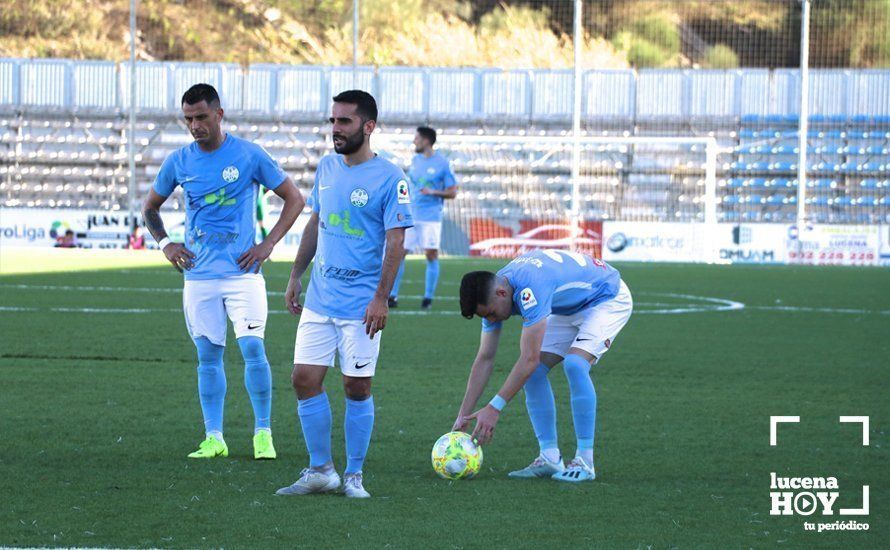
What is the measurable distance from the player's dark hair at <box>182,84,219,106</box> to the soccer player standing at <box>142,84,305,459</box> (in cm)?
7

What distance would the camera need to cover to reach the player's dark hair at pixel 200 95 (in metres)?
7.44

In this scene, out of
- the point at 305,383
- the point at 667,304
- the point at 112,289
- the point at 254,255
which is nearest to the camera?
the point at 305,383

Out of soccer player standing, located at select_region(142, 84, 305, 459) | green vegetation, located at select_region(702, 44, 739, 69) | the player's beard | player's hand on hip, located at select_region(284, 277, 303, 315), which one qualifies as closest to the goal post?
green vegetation, located at select_region(702, 44, 739, 69)

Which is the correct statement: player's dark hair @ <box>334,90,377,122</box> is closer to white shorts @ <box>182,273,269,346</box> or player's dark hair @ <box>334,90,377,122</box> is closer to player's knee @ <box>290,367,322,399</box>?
player's knee @ <box>290,367,322,399</box>

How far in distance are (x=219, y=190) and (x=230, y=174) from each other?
103 mm

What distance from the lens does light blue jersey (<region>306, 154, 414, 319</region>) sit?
6465 mm

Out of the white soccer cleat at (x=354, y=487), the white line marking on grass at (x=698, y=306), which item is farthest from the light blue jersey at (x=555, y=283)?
the white line marking on grass at (x=698, y=306)

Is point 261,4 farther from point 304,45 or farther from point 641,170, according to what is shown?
point 641,170

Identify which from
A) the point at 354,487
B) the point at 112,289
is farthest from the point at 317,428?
the point at 112,289

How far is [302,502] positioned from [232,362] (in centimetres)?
537

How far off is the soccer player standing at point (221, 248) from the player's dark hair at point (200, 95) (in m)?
0.07

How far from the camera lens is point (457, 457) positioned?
6789mm

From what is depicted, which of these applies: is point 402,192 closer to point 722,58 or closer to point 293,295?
point 293,295

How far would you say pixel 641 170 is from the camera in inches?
1580
